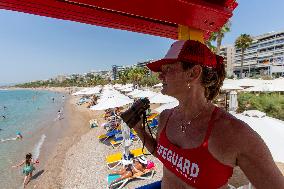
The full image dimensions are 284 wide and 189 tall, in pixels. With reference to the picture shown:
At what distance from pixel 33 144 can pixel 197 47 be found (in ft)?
68.2

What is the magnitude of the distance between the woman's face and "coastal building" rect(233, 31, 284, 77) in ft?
260

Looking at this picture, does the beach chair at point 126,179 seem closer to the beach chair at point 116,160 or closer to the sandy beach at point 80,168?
the sandy beach at point 80,168

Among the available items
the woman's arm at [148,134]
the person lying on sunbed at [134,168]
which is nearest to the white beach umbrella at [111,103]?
the person lying on sunbed at [134,168]

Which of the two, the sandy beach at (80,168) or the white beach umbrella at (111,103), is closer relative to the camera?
the sandy beach at (80,168)

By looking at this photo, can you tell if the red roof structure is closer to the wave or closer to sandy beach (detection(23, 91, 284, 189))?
sandy beach (detection(23, 91, 284, 189))

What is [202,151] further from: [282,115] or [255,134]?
Result: [282,115]

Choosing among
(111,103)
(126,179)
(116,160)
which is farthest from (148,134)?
(111,103)

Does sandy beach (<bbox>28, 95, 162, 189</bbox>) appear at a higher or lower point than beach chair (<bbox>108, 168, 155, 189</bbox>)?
lower

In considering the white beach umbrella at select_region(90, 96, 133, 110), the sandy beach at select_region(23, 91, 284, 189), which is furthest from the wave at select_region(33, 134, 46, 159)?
the white beach umbrella at select_region(90, 96, 133, 110)

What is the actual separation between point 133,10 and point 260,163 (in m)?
1.51

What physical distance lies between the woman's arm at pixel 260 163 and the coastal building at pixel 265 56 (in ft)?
261

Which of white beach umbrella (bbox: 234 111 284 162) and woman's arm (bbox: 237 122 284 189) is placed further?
white beach umbrella (bbox: 234 111 284 162)

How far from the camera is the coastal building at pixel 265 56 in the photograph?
78875 mm

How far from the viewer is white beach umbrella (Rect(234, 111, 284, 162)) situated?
4.54 metres
